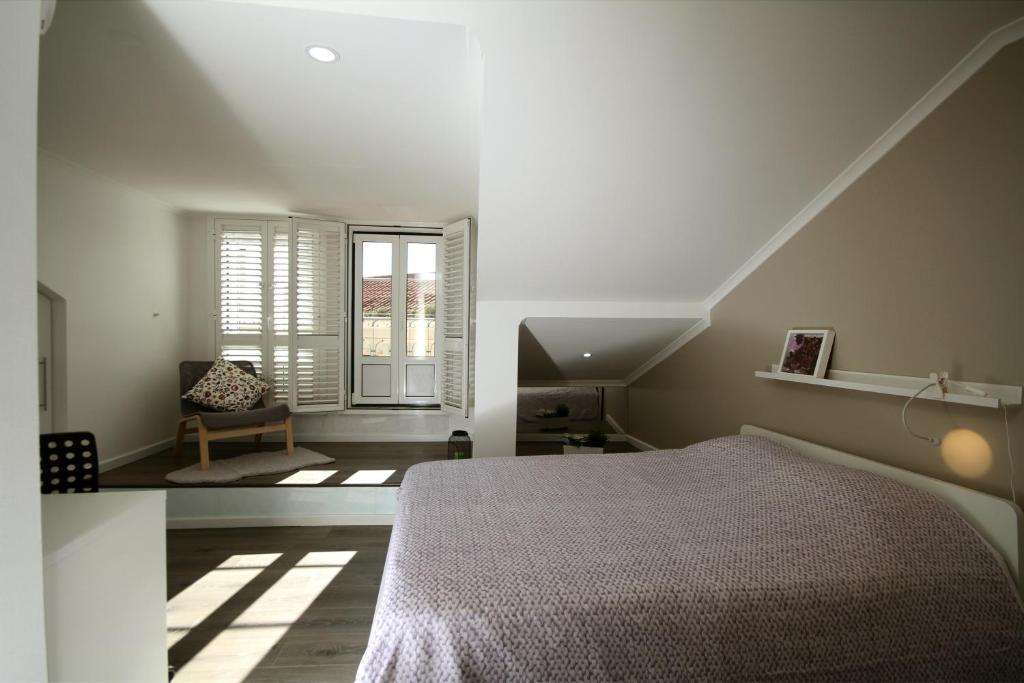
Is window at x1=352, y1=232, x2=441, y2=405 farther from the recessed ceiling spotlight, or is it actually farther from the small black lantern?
the recessed ceiling spotlight

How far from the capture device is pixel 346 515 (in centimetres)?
295

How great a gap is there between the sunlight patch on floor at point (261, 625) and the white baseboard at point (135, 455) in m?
2.01

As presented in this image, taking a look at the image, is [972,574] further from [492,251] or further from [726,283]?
[492,251]

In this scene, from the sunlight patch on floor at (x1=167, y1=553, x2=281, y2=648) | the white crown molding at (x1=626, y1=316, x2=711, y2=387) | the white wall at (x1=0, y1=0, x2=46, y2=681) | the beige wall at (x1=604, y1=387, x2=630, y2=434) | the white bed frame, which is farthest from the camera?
the beige wall at (x1=604, y1=387, x2=630, y2=434)

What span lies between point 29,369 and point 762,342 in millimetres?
2803

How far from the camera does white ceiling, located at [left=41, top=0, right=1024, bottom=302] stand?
1641mm

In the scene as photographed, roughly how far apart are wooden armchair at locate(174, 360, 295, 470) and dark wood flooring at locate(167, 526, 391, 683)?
0.68m

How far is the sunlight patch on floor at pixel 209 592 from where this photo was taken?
193 centimetres

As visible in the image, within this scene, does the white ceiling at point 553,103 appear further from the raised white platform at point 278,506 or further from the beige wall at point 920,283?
the raised white platform at point 278,506

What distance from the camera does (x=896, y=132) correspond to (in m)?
1.91

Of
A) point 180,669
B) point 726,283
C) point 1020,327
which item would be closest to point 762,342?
point 726,283

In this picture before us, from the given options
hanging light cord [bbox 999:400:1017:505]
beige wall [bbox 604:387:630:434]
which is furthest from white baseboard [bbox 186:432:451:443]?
hanging light cord [bbox 999:400:1017:505]

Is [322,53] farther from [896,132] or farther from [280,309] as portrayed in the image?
[280,309]

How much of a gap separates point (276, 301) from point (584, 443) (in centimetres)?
298
